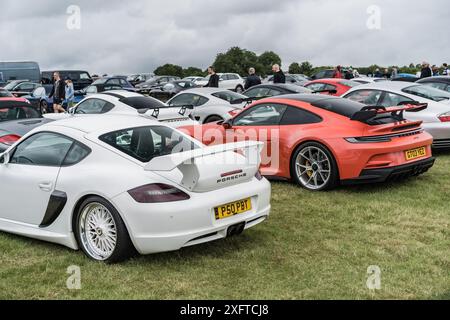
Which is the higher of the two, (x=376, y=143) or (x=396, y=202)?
(x=376, y=143)

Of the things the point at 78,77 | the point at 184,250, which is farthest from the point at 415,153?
the point at 78,77

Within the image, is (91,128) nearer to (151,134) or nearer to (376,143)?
(151,134)

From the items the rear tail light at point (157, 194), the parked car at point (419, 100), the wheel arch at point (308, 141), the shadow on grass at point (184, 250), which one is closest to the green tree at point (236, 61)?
the parked car at point (419, 100)

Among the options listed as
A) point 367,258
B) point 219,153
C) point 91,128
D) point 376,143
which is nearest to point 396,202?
point 376,143

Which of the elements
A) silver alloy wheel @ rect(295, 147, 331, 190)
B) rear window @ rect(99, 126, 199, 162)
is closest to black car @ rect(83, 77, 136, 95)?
silver alloy wheel @ rect(295, 147, 331, 190)

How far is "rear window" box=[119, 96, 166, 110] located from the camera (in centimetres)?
1129

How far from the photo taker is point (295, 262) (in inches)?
196

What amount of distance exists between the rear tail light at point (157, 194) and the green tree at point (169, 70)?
174 feet

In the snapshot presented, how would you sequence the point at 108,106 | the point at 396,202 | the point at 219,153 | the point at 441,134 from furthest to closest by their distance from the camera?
1. the point at 108,106
2. the point at 441,134
3. the point at 396,202
4. the point at 219,153

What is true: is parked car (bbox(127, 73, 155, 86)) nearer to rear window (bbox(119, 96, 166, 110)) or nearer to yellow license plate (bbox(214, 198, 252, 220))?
rear window (bbox(119, 96, 166, 110))

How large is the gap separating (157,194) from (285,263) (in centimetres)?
130

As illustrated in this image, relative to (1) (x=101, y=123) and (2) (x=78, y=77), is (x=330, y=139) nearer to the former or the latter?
(1) (x=101, y=123)

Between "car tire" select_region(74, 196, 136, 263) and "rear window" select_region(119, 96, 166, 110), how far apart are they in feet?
20.6
